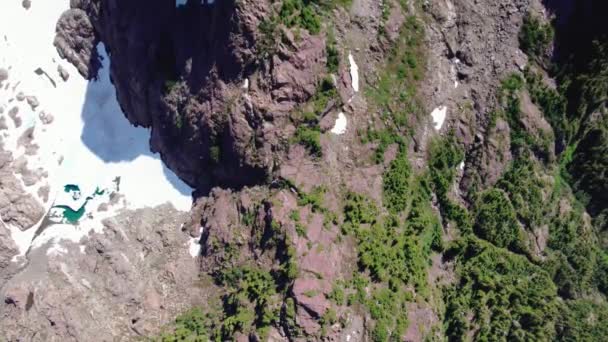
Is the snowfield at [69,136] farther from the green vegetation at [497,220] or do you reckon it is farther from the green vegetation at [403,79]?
the green vegetation at [497,220]

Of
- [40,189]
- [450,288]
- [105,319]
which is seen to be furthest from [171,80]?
[450,288]

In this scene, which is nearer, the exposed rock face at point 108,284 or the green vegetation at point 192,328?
the green vegetation at point 192,328

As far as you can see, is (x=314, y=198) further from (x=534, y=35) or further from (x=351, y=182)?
(x=534, y=35)

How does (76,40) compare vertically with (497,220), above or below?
above

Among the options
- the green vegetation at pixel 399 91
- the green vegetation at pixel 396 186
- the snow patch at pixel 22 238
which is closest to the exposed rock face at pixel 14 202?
the snow patch at pixel 22 238

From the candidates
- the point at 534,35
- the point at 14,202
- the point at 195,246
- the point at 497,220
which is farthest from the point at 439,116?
the point at 14,202

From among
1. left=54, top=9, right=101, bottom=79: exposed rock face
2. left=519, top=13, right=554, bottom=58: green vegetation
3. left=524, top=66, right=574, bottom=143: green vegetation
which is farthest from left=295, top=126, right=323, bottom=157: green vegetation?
left=54, top=9, right=101, bottom=79: exposed rock face
